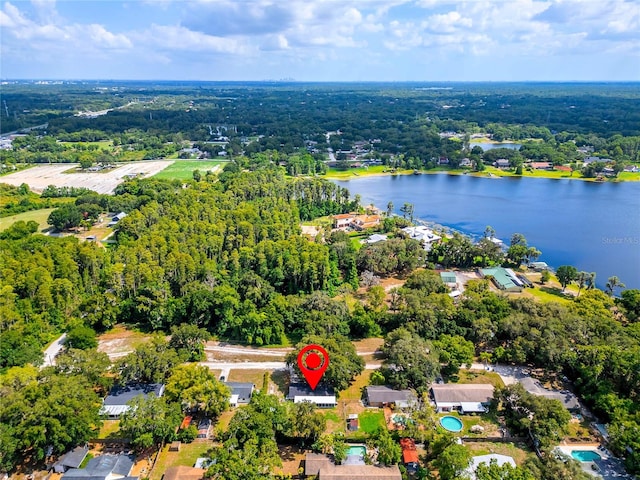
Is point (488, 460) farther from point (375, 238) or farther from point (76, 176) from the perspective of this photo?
point (76, 176)

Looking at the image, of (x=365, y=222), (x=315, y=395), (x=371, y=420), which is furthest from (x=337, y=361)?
(x=365, y=222)

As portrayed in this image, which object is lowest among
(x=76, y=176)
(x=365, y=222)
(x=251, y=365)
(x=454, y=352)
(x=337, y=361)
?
(x=76, y=176)

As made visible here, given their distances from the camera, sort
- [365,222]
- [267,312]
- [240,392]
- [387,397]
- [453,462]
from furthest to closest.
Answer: [365,222]
[267,312]
[240,392]
[387,397]
[453,462]

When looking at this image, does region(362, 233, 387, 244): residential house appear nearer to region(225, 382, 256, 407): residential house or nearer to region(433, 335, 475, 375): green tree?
region(433, 335, 475, 375): green tree

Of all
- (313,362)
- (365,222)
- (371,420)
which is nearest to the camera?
(371,420)

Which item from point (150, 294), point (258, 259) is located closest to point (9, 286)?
point (150, 294)

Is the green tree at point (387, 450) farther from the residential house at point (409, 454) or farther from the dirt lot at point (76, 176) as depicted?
the dirt lot at point (76, 176)

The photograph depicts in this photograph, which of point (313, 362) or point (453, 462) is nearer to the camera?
point (453, 462)
